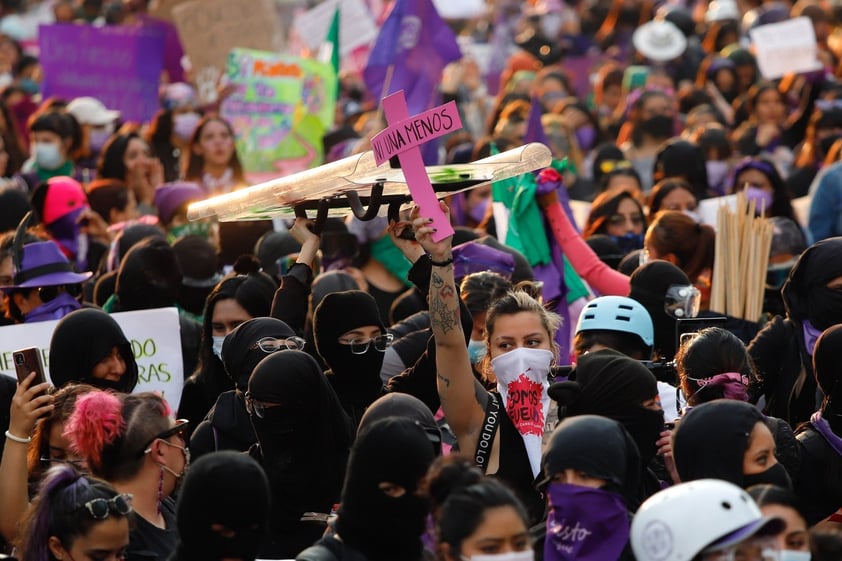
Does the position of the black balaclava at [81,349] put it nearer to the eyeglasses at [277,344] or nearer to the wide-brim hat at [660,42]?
the eyeglasses at [277,344]

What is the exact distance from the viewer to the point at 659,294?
7.04 metres

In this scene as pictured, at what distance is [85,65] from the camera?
1334 cm

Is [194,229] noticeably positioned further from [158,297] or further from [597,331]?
[597,331]

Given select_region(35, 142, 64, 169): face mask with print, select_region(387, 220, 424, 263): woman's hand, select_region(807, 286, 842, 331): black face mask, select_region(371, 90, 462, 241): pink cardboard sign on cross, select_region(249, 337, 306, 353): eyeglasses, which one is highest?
select_region(35, 142, 64, 169): face mask with print

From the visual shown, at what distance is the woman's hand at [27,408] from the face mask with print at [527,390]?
1.54 meters

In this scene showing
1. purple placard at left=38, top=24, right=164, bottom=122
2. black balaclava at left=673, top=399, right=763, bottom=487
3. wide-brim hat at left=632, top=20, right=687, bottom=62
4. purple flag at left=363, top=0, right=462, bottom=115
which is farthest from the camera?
wide-brim hat at left=632, top=20, right=687, bottom=62

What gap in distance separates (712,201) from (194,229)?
302 cm

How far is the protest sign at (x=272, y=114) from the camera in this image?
39.8 feet

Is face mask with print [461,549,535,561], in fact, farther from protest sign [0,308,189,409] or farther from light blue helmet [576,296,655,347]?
protest sign [0,308,189,409]

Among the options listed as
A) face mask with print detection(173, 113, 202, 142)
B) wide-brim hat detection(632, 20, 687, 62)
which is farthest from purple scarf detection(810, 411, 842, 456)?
wide-brim hat detection(632, 20, 687, 62)

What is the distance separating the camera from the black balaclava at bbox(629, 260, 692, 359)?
23.1 ft

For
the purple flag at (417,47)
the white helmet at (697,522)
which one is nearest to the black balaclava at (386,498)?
the white helmet at (697,522)

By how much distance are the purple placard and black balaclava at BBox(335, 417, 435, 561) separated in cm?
936

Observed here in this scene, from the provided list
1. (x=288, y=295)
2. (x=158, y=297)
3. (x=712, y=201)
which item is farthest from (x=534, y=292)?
(x=712, y=201)
